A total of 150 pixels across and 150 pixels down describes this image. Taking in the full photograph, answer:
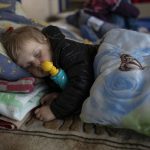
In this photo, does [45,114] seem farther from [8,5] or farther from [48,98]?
[8,5]

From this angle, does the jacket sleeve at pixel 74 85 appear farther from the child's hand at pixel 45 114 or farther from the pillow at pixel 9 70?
the pillow at pixel 9 70

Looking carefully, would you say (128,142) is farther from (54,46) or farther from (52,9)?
(52,9)

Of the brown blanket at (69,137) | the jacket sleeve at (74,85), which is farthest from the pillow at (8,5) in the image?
the brown blanket at (69,137)

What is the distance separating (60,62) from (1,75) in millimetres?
181

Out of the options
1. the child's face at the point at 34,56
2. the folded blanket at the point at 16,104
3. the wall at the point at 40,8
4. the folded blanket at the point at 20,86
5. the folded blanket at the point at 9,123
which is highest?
the child's face at the point at 34,56

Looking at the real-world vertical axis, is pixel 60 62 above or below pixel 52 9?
above

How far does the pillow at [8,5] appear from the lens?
122 centimetres

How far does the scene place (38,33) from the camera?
100cm

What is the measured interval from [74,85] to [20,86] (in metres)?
0.15

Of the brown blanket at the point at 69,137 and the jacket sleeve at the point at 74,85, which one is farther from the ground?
the jacket sleeve at the point at 74,85

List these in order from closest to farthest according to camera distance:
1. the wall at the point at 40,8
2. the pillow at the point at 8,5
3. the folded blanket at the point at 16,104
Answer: the folded blanket at the point at 16,104
the pillow at the point at 8,5
the wall at the point at 40,8

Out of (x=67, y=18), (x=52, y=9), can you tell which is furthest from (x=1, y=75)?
(x=52, y=9)

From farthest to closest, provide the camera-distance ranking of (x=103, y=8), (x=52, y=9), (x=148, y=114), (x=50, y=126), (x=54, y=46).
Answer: (x=52, y=9)
(x=103, y=8)
(x=54, y=46)
(x=50, y=126)
(x=148, y=114)

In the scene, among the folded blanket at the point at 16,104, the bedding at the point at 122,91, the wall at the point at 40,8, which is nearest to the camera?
the bedding at the point at 122,91
